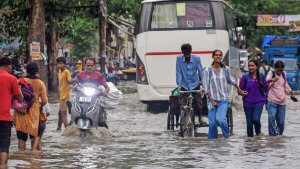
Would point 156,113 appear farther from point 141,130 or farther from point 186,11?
point 141,130

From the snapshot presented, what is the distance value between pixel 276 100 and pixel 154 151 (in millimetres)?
3686

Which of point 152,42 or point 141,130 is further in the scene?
point 152,42

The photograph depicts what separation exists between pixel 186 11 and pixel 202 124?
8.19 meters

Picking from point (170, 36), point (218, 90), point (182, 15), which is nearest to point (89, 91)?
point (218, 90)

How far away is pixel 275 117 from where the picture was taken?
1684 centimetres

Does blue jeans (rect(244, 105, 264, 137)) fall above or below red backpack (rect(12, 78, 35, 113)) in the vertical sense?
below

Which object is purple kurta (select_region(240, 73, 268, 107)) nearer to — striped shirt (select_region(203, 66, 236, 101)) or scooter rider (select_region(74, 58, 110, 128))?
striped shirt (select_region(203, 66, 236, 101))

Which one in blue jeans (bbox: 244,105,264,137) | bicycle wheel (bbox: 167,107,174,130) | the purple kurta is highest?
the purple kurta

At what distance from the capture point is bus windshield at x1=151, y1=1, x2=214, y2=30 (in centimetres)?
2441

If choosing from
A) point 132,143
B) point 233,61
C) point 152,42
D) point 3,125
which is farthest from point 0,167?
point 233,61

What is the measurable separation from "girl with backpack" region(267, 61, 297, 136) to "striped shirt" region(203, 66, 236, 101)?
1.96 meters

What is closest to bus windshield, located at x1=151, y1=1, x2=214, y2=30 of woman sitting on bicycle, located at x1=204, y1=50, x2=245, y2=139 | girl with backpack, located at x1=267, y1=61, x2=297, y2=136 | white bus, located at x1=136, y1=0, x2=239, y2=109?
white bus, located at x1=136, y1=0, x2=239, y2=109

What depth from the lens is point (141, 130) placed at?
1984 centimetres

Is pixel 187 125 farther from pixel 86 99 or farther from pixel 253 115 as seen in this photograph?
pixel 86 99
